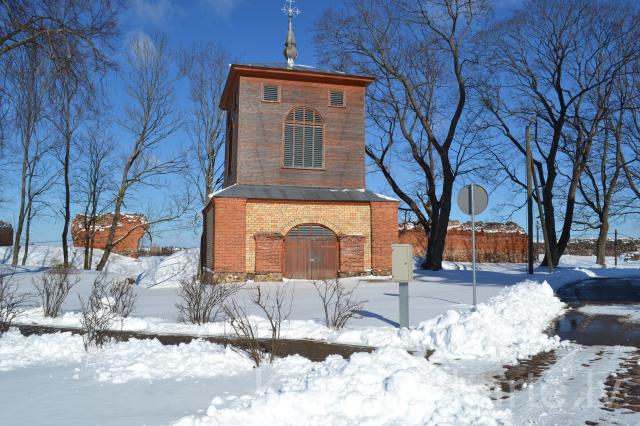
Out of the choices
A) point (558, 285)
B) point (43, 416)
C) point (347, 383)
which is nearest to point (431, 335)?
point (347, 383)

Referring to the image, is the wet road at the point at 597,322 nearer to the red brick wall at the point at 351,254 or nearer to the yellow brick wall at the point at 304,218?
the red brick wall at the point at 351,254

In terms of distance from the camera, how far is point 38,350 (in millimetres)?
7734

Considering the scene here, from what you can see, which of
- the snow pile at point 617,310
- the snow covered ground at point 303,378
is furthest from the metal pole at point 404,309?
the snow pile at point 617,310

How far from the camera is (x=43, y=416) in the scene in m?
4.77

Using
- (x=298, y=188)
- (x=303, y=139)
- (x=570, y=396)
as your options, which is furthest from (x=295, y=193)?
(x=570, y=396)

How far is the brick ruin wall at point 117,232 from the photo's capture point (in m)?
A: 45.7

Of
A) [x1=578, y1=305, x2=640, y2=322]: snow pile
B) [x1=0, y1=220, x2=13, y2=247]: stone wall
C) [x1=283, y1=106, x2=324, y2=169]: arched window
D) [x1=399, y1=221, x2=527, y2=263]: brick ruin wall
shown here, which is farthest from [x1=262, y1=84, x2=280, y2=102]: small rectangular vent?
[x1=0, y1=220, x2=13, y2=247]: stone wall

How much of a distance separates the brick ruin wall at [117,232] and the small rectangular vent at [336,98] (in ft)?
89.1

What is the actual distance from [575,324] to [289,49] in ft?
67.2

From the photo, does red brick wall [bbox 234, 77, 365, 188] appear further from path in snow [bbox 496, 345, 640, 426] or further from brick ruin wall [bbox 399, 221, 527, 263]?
brick ruin wall [bbox 399, 221, 527, 263]

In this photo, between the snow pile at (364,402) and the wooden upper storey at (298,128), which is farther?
the wooden upper storey at (298,128)

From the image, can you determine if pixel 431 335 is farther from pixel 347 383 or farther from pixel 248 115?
pixel 248 115

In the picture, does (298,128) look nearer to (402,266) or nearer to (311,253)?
(311,253)

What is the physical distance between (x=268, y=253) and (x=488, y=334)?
44.5ft
